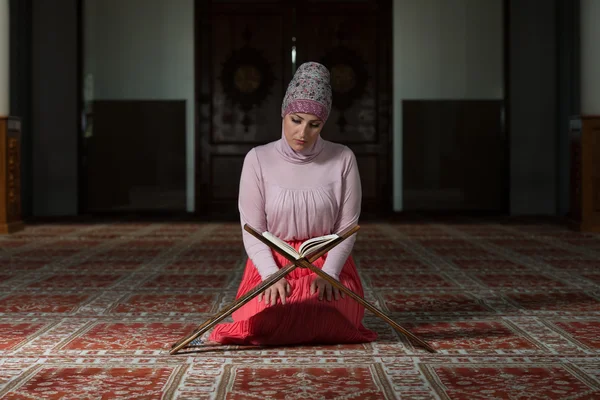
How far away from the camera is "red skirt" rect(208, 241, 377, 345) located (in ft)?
11.1

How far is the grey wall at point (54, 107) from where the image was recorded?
11.7 m

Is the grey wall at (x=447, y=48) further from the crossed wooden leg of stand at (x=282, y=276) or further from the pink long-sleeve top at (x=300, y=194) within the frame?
the crossed wooden leg of stand at (x=282, y=276)

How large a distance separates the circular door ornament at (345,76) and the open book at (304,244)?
8.76m

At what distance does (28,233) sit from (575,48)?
691cm

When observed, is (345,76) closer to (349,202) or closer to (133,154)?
(133,154)

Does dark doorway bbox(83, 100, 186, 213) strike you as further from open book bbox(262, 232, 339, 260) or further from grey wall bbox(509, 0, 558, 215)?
open book bbox(262, 232, 339, 260)

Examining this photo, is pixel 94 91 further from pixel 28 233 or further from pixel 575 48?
pixel 575 48

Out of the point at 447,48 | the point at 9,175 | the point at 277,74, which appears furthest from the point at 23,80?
the point at 447,48

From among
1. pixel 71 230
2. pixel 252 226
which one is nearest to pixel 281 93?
pixel 71 230

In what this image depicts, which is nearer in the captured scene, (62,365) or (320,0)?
(62,365)

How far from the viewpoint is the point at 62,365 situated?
123 inches

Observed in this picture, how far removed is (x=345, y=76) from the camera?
1179cm

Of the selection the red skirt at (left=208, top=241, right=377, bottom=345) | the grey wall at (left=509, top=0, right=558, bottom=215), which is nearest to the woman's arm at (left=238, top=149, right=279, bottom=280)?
the red skirt at (left=208, top=241, right=377, bottom=345)

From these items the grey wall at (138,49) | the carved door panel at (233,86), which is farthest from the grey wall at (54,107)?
the carved door panel at (233,86)
